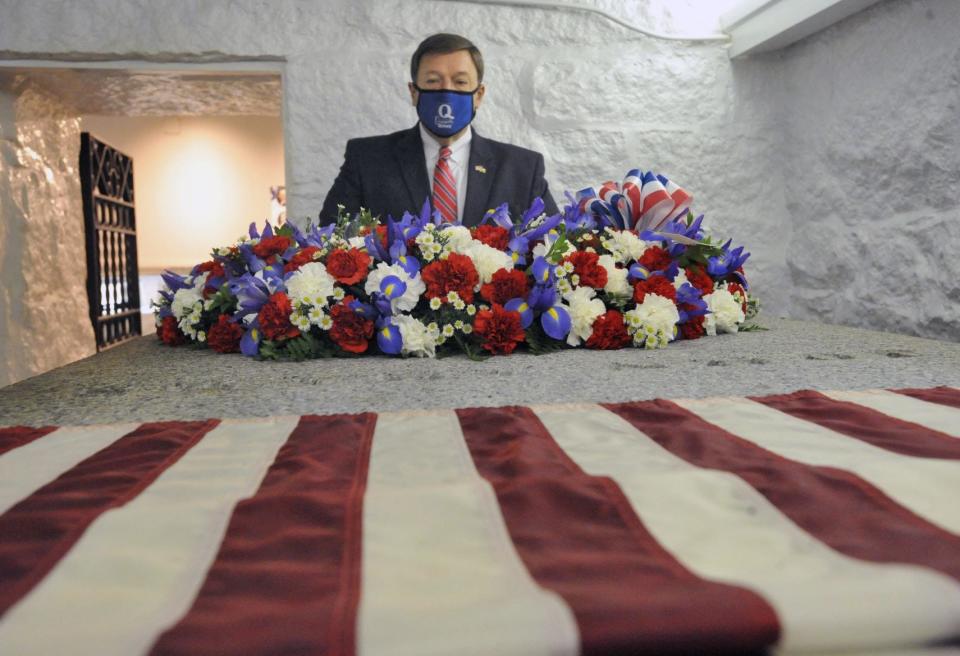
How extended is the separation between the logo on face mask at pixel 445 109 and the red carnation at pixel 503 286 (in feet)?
2.57

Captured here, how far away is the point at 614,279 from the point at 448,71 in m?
0.87

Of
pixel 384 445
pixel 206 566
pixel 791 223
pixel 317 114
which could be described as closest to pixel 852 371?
pixel 384 445

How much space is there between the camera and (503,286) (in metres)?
1.58

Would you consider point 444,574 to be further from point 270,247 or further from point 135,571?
Answer: point 270,247

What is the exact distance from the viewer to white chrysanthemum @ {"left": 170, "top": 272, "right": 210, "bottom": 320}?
1817 millimetres

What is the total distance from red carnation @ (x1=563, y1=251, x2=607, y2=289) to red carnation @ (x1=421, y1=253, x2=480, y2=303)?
0.24 metres

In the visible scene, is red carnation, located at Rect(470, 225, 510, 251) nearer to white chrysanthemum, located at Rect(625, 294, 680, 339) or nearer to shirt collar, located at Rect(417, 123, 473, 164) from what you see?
white chrysanthemum, located at Rect(625, 294, 680, 339)

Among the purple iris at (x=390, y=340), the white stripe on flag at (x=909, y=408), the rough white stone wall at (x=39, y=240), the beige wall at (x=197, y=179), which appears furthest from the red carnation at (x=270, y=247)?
the beige wall at (x=197, y=179)

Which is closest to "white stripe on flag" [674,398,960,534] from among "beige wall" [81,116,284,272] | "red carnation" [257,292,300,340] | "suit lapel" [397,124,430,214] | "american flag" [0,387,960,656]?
"american flag" [0,387,960,656]

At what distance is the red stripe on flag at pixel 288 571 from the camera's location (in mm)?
349

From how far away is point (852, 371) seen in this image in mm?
1196

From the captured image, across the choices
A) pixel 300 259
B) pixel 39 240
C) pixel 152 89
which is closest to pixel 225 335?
pixel 300 259

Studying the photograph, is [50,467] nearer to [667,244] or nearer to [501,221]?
[501,221]

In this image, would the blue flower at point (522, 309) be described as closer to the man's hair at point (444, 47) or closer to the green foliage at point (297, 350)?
the green foliage at point (297, 350)
